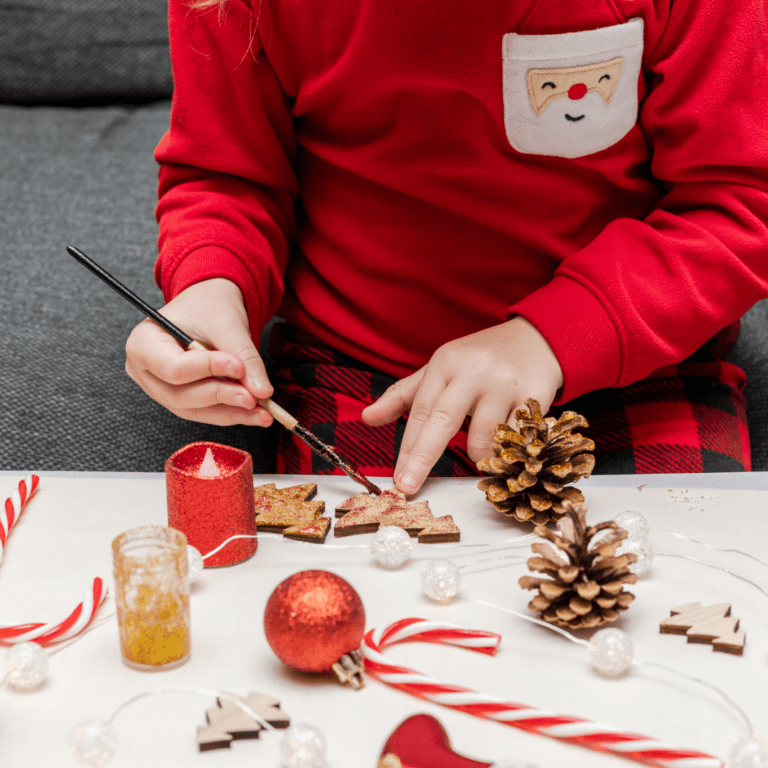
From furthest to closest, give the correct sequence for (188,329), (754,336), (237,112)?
(754,336), (237,112), (188,329)

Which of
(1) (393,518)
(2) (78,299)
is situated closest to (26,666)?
(1) (393,518)

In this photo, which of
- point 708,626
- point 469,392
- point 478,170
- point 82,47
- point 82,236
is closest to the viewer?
point 708,626

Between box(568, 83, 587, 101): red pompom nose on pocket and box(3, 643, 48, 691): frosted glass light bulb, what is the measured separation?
0.61 metres

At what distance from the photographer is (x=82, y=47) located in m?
1.61

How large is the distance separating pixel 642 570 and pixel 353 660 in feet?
0.68

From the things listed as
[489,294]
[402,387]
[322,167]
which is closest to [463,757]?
[402,387]

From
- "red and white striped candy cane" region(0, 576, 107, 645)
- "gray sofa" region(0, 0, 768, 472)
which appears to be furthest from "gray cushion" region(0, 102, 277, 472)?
"red and white striped candy cane" region(0, 576, 107, 645)

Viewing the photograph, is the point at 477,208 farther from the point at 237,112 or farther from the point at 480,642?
the point at 480,642

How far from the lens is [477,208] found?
0.83 meters

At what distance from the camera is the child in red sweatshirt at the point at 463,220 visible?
72 centimetres

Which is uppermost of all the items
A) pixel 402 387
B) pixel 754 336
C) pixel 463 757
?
pixel 754 336

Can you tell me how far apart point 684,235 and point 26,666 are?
2.11 feet

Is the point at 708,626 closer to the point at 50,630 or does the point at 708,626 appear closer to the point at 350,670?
the point at 350,670

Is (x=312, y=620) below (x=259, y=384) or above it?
below
